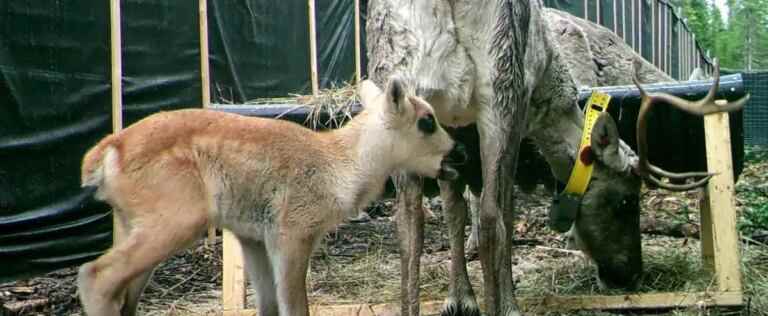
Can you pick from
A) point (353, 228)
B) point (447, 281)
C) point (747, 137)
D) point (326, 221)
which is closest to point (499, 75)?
point (326, 221)

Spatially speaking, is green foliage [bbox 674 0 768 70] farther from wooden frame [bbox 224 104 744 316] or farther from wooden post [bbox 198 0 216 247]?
wooden frame [bbox 224 104 744 316]

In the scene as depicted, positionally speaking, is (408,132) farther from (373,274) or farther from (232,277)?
(373,274)

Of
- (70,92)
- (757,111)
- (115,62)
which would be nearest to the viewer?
(70,92)

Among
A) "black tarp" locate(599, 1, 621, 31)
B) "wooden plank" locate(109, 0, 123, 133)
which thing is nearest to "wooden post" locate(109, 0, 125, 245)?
"wooden plank" locate(109, 0, 123, 133)

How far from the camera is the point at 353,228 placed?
1177 cm

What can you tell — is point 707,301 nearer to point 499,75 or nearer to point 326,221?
point 499,75

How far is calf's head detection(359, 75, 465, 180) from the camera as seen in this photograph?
5785mm

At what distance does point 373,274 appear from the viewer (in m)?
8.56

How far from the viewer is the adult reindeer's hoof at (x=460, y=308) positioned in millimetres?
7074

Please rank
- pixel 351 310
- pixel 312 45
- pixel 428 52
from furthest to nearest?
pixel 312 45, pixel 351 310, pixel 428 52

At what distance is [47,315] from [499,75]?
382 centimetres

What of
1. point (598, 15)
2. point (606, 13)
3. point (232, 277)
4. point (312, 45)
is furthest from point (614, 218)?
point (606, 13)

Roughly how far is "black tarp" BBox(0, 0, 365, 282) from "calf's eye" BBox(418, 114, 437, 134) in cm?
397

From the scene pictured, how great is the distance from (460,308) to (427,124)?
5.83 feet
